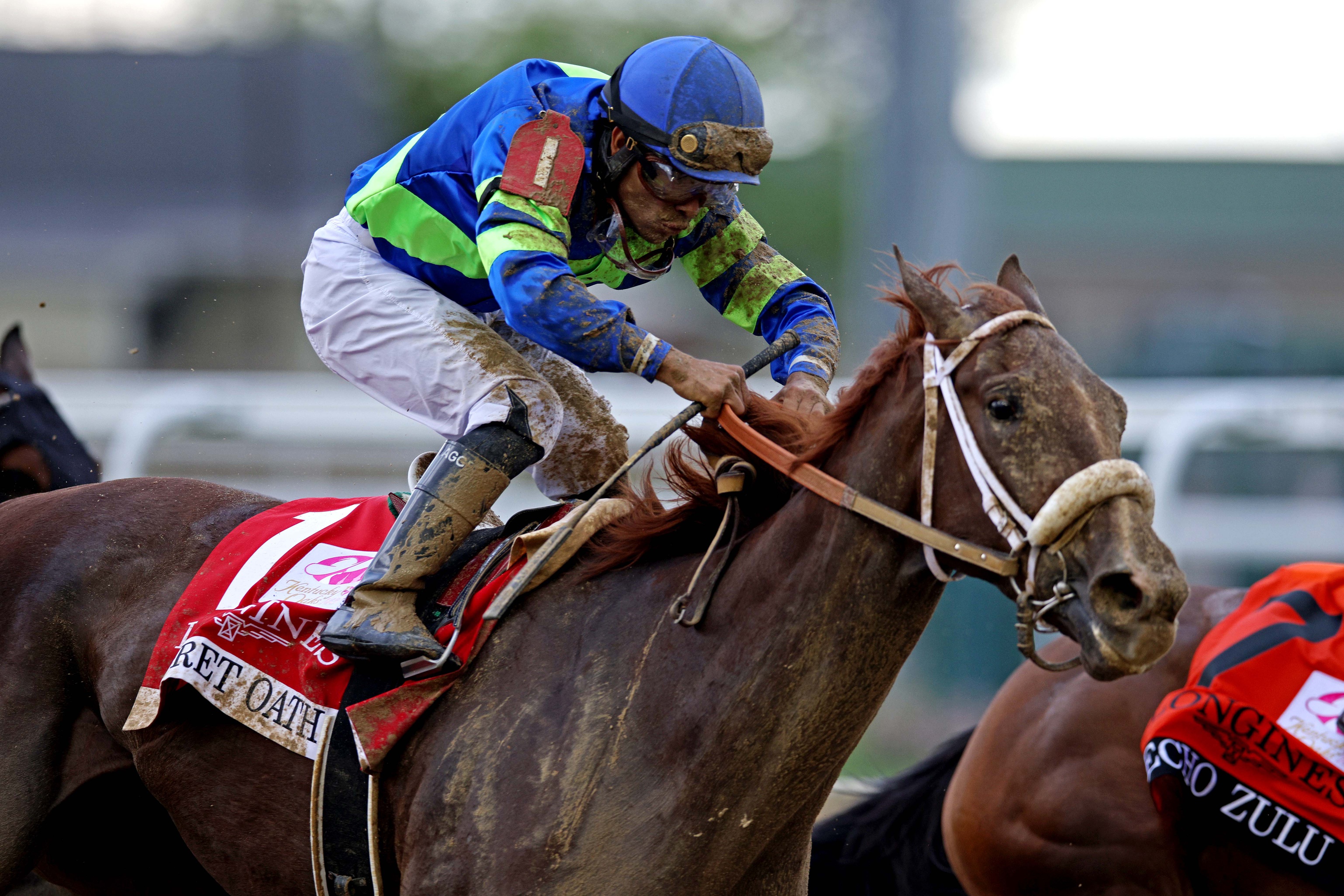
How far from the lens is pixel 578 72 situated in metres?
2.93

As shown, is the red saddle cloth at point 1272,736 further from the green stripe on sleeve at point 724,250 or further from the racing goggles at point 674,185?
the racing goggles at point 674,185

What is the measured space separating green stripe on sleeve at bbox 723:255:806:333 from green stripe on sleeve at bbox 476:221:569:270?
703mm

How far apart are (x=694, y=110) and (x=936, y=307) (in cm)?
67

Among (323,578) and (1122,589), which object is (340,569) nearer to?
(323,578)

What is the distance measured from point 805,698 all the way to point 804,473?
41cm

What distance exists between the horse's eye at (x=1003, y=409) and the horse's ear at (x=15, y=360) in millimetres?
3597

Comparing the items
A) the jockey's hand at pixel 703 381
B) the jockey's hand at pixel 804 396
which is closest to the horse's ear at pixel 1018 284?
the jockey's hand at pixel 804 396

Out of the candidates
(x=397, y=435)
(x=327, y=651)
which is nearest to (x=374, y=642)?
(x=327, y=651)

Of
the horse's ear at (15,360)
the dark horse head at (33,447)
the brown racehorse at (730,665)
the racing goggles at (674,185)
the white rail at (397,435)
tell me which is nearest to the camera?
the brown racehorse at (730,665)

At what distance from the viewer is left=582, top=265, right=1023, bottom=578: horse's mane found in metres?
2.38

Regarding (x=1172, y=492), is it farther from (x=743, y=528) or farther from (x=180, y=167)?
(x=180, y=167)

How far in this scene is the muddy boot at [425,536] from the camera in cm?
251

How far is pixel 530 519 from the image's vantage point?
2811 millimetres

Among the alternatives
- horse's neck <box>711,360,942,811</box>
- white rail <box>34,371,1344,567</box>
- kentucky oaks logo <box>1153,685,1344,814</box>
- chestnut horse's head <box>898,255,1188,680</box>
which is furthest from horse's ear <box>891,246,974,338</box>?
white rail <box>34,371,1344,567</box>
